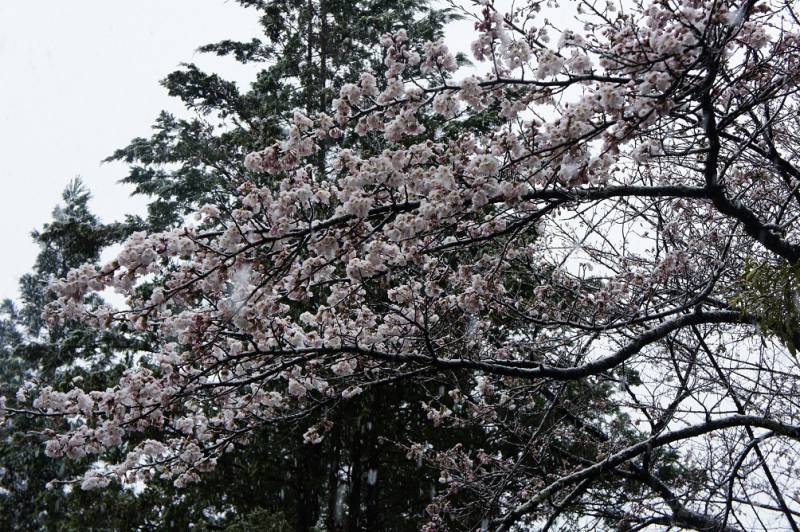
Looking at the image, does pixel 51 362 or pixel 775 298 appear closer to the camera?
pixel 775 298

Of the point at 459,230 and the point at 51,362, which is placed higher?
the point at 51,362

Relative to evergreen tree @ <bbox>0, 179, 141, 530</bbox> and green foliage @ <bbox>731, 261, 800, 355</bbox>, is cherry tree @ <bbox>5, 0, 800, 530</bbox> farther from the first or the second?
evergreen tree @ <bbox>0, 179, 141, 530</bbox>

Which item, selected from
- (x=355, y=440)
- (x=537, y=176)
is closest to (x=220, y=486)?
(x=355, y=440)

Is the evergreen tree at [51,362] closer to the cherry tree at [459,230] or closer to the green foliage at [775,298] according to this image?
the cherry tree at [459,230]

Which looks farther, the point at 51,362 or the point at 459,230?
the point at 51,362

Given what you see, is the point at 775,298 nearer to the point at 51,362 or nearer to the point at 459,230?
the point at 459,230

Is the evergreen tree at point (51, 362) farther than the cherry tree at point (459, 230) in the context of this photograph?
Yes

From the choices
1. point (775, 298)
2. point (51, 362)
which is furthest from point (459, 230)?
point (51, 362)

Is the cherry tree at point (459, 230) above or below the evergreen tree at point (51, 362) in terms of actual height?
below

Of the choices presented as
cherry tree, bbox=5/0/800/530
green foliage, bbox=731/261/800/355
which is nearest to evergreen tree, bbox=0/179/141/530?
cherry tree, bbox=5/0/800/530

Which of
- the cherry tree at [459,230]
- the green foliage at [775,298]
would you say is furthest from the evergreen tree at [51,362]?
the green foliage at [775,298]

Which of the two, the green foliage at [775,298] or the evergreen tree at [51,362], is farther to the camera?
Result: the evergreen tree at [51,362]

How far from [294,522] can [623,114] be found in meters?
7.34

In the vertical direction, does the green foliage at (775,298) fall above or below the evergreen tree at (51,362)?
below
